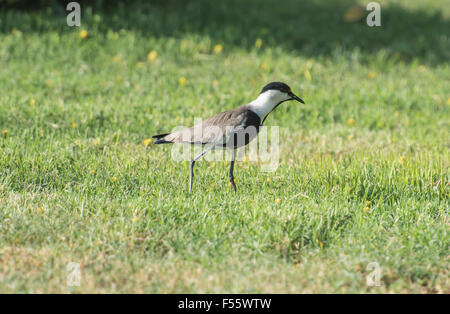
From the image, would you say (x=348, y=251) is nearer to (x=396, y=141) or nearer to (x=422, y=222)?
(x=422, y=222)

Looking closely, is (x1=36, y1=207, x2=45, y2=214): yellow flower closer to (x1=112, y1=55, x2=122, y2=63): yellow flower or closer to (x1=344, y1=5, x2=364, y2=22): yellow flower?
(x1=112, y1=55, x2=122, y2=63): yellow flower

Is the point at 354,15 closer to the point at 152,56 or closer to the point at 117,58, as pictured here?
the point at 152,56

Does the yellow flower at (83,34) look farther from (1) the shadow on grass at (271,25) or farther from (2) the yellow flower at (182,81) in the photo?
(2) the yellow flower at (182,81)

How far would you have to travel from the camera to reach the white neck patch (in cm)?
475

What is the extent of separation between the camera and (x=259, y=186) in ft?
16.3

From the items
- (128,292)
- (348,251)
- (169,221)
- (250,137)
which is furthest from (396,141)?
(128,292)

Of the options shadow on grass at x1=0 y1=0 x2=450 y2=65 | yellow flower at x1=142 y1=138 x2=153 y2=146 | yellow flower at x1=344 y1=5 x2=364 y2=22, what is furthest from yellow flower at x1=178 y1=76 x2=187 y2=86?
yellow flower at x1=344 y1=5 x2=364 y2=22

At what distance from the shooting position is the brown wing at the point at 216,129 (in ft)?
15.2

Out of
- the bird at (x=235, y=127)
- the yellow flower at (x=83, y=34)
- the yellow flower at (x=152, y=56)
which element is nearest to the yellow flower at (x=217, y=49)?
the yellow flower at (x=152, y=56)

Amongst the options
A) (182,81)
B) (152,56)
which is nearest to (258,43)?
(152,56)

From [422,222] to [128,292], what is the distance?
230 centimetres

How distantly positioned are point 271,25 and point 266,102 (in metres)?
6.14

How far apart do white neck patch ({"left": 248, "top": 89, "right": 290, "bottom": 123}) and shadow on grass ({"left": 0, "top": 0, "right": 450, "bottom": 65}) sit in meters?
4.67

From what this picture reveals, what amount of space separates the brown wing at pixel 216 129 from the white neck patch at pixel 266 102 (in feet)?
0.36
